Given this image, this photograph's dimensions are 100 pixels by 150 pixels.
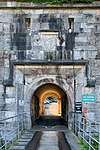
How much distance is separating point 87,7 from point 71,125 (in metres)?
5.51

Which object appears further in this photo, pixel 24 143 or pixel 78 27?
pixel 78 27

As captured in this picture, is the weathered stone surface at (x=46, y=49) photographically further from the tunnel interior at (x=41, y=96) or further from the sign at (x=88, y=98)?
the tunnel interior at (x=41, y=96)

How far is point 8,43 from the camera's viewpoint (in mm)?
15688

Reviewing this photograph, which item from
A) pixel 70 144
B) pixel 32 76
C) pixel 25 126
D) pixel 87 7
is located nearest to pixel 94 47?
pixel 87 7

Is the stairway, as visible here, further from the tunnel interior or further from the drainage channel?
the tunnel interior

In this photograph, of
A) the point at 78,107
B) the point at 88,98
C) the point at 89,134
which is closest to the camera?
the point at 89,134

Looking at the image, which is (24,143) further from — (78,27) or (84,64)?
(78,27)

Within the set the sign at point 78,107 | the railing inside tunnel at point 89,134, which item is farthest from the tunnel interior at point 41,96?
the railing inside tunnel at point 89,134

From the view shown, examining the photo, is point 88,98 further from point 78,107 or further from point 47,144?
point 47,144

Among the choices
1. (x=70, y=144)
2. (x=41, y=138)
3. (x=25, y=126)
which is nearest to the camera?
(x=70, y=144)

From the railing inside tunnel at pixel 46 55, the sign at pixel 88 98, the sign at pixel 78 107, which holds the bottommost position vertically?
the sign at pixel 78 107

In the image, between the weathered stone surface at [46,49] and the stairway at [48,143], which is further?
the weathered stone surface at [46,49]

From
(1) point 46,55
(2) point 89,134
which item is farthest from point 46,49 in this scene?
(2) point 89,134

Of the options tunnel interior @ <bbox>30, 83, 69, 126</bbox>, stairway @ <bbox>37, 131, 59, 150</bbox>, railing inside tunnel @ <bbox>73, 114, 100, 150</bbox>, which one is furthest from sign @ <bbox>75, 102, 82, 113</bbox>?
stairway @ <bbox>37, 131, 59, 150</bbox>
